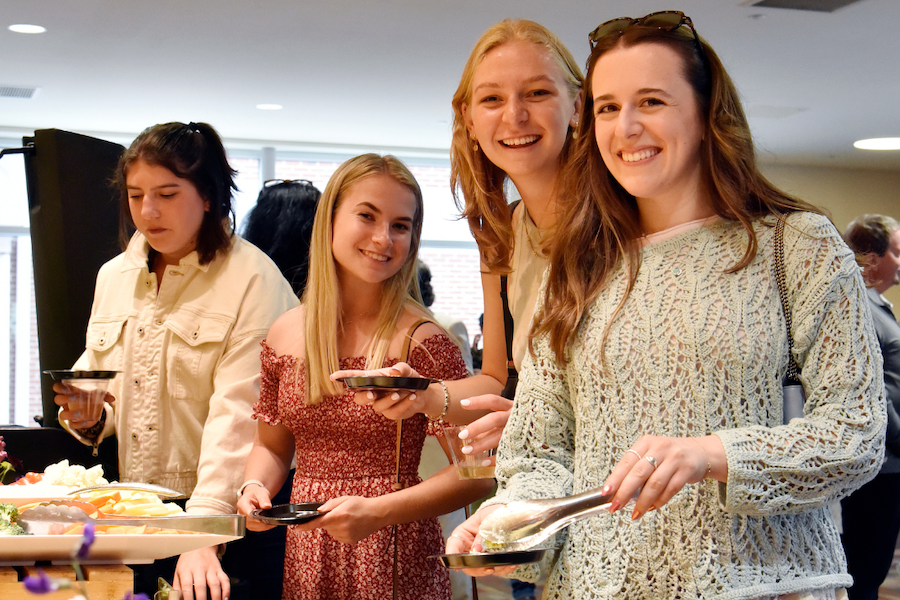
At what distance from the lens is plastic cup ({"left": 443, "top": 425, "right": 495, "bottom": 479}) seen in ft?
5.61

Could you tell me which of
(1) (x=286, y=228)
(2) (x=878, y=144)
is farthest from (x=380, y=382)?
(2) (x=878, y=144)

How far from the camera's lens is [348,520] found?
6.05 feet

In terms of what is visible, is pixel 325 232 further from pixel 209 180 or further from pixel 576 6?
pixel 576 6

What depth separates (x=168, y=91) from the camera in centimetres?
790

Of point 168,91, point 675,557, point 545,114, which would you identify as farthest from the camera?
point 168,91

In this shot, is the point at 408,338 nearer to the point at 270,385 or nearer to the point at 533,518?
the point at 270,385

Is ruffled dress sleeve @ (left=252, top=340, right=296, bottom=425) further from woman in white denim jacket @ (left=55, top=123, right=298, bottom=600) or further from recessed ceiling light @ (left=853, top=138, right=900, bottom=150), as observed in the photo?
recessed ceiling light @ (left=853, top=138, right=900, bottom=150)

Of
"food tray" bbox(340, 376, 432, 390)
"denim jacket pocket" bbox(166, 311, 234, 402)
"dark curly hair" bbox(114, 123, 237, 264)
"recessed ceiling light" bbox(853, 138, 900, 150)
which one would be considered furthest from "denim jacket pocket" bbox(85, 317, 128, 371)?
"recessed ceiling light" bbox(853, 138, 900, 150)

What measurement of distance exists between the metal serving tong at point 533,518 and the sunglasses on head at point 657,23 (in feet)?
2.30

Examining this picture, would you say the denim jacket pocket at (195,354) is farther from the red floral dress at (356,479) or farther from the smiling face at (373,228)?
the smiling face at (373,228)

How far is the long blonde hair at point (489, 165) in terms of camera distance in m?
1.90

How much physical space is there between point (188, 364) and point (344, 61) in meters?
5.24

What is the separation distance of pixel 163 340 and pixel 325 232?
0.48 meters

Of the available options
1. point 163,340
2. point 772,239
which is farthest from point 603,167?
point 163,340
